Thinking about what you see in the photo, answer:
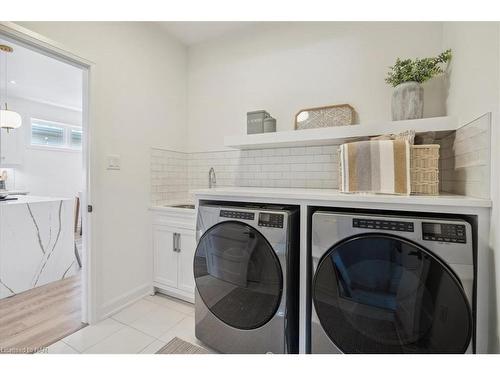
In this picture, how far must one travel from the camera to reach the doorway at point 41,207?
1627 millimetres

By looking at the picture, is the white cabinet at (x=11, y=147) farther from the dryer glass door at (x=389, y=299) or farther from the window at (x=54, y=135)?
the dryer glass door at (x=389, y=299)

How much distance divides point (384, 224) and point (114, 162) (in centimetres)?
191

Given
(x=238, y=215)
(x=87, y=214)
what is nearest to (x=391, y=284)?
(x=238, y=215)

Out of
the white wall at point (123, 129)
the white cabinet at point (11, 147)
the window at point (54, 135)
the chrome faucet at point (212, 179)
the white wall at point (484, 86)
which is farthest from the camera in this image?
the window at point (54, 135)

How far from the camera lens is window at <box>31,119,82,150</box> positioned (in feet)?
15.5

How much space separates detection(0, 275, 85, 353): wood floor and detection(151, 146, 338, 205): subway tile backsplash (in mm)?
1094

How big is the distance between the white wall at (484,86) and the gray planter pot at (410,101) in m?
0.18

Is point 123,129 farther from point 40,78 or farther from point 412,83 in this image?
A: point 40,78

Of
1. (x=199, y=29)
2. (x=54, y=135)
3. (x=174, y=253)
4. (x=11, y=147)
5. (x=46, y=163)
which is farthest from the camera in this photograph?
(x=54, y=135)

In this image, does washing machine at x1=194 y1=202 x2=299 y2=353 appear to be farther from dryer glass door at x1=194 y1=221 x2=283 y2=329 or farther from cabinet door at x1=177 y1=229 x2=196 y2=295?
cabinet door at x1=177 y1=229 x2=196 y2=295

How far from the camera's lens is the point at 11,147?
4.39 meters

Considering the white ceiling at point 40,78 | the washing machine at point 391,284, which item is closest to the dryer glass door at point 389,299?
the washing machine at point 391,284

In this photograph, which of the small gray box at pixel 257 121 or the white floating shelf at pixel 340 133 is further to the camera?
the small gray box at pixel 257 121

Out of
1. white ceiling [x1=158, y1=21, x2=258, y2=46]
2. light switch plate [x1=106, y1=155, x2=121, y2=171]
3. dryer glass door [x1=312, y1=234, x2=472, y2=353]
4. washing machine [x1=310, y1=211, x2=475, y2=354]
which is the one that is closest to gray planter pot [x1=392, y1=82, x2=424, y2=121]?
washing machine [x1=310, y1=211, x2=475, y2=354]
